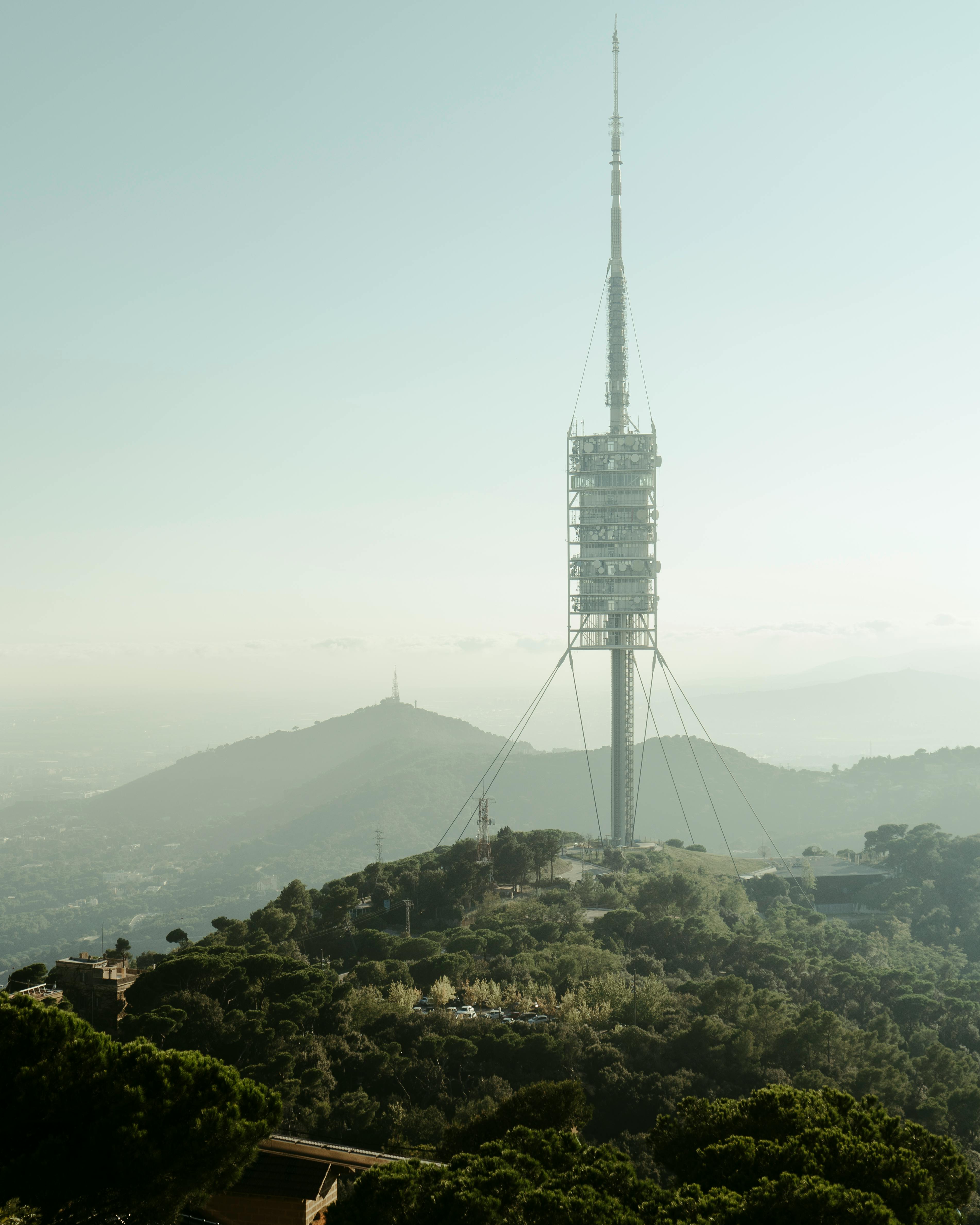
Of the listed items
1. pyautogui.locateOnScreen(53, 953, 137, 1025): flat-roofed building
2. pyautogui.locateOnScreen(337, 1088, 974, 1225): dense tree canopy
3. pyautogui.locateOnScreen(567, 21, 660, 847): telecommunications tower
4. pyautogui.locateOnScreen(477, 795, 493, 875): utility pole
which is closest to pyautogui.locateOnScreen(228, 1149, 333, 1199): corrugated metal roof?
pyautogui.locateOnScreen(337, 1088, 974, 1225): dense tree canopy

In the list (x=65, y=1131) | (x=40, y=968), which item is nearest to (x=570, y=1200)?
(x=65, y=1131)

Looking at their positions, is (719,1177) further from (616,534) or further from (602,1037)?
(616,534)

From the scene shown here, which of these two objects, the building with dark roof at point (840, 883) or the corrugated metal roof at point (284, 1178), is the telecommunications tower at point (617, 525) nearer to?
the building with dark roof at point (840, 883)

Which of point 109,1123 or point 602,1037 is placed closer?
point 109,1123

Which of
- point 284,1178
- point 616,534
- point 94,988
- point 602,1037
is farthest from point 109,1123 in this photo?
point 616,534

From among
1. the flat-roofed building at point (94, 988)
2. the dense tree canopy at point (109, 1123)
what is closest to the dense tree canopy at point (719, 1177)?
the dense tree canopy at point (109, 1123)

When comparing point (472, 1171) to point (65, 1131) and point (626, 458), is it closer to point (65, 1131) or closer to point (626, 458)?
point (65, 1131)

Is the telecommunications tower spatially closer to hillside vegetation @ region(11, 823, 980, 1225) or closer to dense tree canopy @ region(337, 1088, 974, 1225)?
hillside vegetation @ region(11, 823, 980, 1225)

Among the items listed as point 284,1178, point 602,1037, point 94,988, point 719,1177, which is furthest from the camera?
point 94,988
